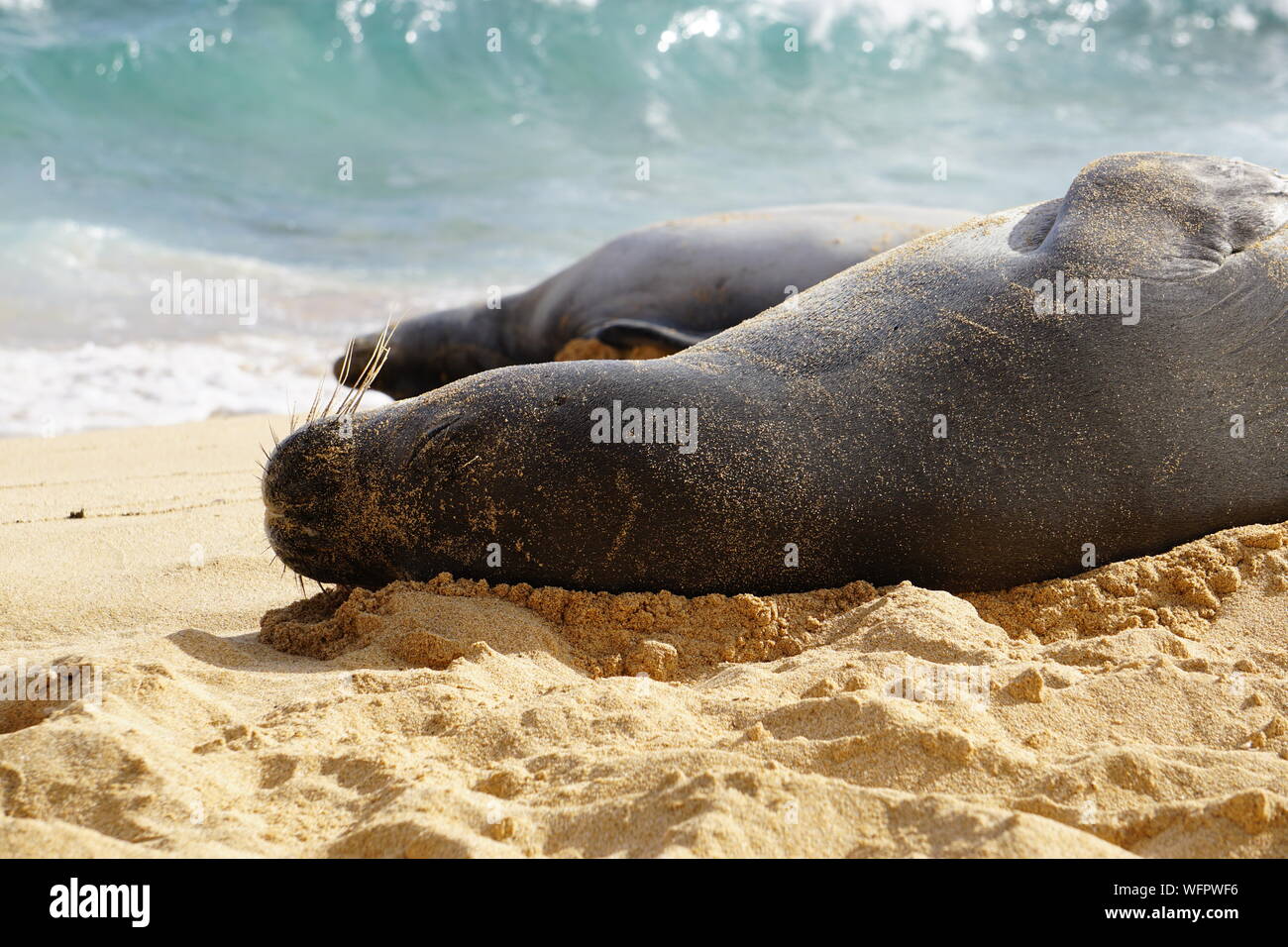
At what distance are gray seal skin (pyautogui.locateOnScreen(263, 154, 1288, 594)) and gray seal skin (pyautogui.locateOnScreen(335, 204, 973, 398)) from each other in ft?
7.98

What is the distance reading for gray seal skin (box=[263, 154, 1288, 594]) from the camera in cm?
284

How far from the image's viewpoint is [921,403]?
116 inches

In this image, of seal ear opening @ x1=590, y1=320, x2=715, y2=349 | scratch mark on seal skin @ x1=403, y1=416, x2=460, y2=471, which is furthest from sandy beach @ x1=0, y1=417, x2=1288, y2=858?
seal ear opening @ x1=590, y1=320, x2=715, y2=349

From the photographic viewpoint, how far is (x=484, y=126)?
58.2ft

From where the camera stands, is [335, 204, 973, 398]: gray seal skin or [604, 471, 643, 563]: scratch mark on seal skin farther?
[335, 204, 973, 398]: gray seal skin

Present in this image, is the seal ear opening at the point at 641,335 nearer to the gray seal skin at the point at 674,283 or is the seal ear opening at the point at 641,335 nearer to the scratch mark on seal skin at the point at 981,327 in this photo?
the gray seal skin at the point at 674,283

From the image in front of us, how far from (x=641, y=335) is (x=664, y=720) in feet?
11.6

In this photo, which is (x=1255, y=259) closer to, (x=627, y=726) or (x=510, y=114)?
(x=627, y=726)

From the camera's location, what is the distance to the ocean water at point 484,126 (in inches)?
485

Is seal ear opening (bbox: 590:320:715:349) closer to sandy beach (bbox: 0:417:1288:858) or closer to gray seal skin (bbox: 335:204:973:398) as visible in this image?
gray seal skin (bbox: 335:204:973:398)

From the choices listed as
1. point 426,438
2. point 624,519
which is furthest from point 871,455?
point 426,438

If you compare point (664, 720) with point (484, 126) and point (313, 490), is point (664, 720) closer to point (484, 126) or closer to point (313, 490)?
point (313, 490)

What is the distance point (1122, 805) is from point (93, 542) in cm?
324

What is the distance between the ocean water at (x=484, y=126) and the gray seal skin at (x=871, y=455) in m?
6.58
